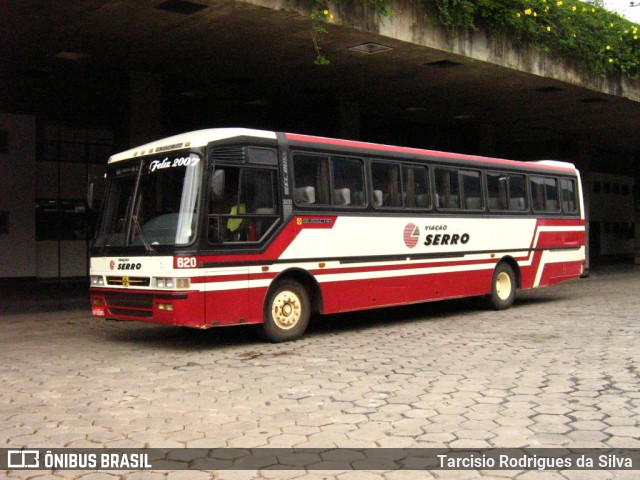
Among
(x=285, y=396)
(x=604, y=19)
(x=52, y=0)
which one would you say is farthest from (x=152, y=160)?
(x=604, y=19)

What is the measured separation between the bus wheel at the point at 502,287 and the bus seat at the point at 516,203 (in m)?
1.21

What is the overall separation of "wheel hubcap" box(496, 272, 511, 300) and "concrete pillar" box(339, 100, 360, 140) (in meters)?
8.07

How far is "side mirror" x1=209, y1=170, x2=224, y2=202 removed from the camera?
9.21 m

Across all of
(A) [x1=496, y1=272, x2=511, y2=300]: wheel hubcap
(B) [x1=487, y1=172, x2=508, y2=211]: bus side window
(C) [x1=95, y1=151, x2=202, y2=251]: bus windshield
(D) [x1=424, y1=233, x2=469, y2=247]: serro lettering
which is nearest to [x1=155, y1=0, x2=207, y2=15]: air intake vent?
(C) [x1=95, y1=151, x2=202, y2=251]: bus windshield

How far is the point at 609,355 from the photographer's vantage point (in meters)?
8.55

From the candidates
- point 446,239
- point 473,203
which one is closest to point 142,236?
point 446,239

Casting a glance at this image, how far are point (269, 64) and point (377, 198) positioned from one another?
19.7 feet

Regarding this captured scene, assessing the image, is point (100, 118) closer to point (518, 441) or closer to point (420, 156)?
point (420, 156)

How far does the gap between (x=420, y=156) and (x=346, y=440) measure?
26.9 ft

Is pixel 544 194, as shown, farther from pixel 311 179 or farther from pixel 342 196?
pixel 311 179

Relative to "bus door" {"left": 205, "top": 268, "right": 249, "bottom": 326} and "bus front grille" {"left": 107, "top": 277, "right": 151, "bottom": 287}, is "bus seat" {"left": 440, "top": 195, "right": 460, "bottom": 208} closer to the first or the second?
"bus door" {"left": 205, "top": 268, "right": 249, "bottom": 326}

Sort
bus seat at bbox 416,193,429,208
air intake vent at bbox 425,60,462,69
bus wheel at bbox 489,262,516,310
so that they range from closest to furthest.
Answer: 1. bus seat at bbox 416,193,429,208
2. bus wheel at bbox 489,262,516,310
3. air intake vent at bbox 425,60,462,69

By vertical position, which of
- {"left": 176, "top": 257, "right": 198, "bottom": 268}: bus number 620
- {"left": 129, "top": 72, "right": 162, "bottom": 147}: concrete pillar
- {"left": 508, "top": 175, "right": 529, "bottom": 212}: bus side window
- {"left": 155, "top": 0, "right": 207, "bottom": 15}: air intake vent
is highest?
{"left": 155, "top": 0, "right": 207, "bottom": 15}: air intake vent

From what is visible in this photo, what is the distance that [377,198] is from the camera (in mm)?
11641
